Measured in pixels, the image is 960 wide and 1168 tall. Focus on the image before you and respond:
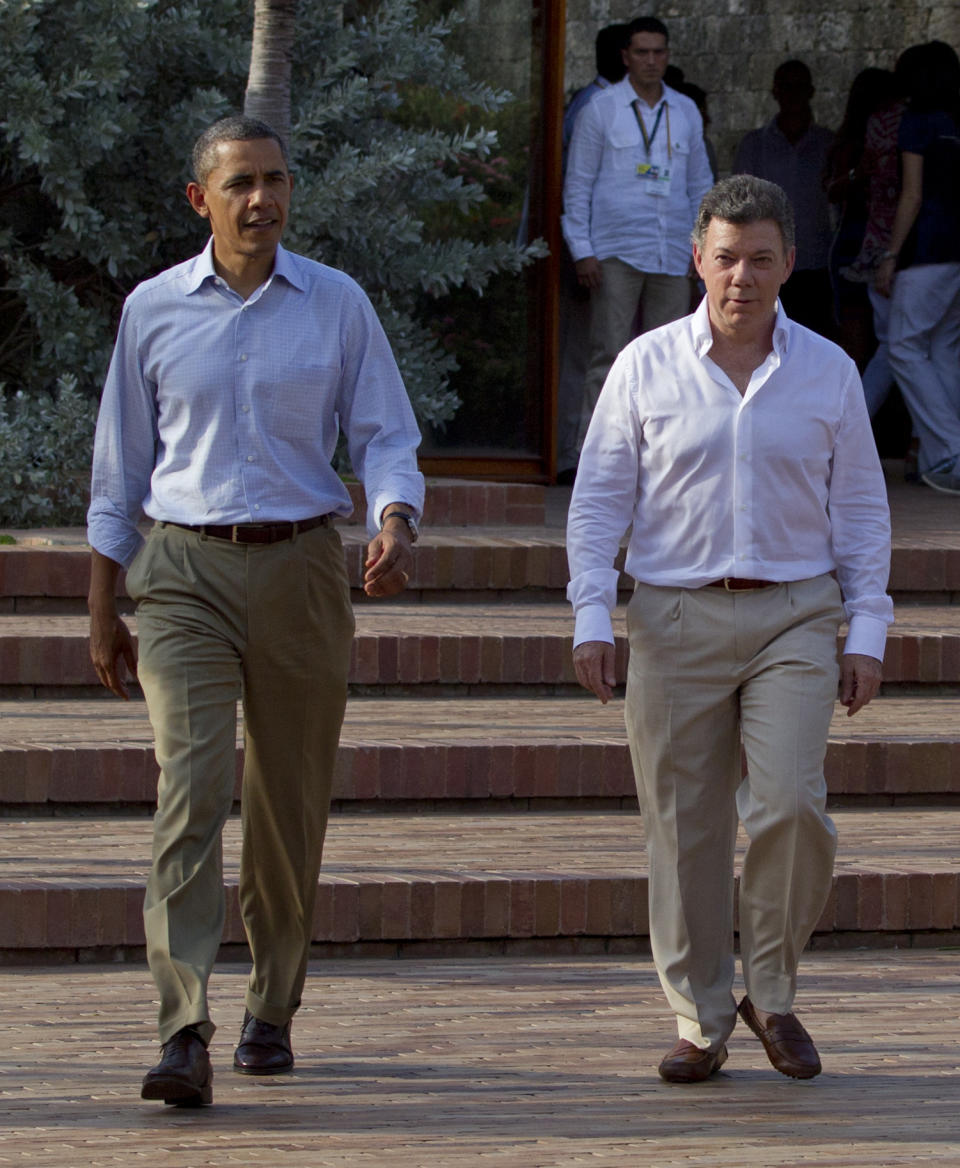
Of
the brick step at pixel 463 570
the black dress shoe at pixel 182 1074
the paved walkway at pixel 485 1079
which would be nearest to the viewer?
the paved walkway at pixel 485 1079

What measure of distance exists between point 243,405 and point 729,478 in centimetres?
97

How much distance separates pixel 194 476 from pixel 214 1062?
1182 mm

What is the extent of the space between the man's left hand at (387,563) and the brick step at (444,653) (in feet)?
9.17

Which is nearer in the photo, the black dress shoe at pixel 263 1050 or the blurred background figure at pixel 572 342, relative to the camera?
the black dress shoe at pixel 263 1050

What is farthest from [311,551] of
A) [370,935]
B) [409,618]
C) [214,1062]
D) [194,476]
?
[409,618]

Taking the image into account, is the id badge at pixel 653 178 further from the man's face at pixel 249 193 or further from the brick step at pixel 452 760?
the man's face at pixel 249 193

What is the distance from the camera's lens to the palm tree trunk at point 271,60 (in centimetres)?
822

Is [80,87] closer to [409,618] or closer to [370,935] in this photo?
[409,618]

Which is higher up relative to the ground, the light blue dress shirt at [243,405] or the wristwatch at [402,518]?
the light blue dress shirt at [243,405]

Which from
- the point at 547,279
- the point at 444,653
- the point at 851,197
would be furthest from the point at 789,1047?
the point at 851,197

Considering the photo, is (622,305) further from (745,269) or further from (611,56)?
(745,269)

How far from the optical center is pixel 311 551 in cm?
431

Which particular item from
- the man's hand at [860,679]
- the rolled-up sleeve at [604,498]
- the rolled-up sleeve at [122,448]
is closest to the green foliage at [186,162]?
the rolled-up sleeve at [122,448]

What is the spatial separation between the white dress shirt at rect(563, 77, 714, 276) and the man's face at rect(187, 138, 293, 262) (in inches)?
232
